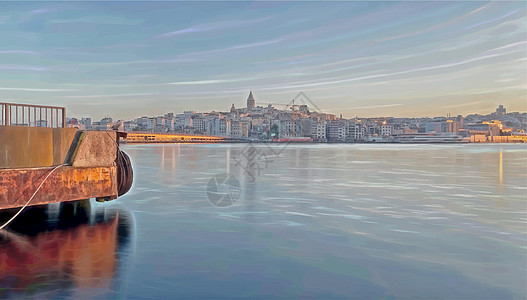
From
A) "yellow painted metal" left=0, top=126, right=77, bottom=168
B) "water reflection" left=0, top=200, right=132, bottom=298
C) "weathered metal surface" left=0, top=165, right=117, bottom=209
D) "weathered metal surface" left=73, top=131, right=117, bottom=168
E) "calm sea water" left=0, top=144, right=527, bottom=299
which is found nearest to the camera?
"water reflection" left=0, top=200, right=132, bottom=298

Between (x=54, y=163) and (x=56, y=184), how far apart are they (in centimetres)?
108

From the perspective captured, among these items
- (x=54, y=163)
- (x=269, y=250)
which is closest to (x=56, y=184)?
(x=54, y=163)

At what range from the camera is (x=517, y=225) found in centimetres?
1395

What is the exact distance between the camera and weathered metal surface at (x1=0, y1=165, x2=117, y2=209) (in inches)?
482

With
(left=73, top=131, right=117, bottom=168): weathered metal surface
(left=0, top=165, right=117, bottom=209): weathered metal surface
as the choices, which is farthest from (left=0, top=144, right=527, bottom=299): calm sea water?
(left=73, top=131, right=117, bottom=168): weathered metal surface

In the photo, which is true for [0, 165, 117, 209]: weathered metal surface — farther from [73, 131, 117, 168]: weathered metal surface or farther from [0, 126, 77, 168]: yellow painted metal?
[0, 126, 77, 168]: yellow painted metal

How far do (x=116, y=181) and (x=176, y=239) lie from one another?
4951mm

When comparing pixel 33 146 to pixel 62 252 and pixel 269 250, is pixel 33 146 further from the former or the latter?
pixel 269 250

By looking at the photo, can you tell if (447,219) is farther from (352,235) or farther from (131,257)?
(131,257)

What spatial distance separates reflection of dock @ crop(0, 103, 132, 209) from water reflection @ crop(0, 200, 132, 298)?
3.12 ft

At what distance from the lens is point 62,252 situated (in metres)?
10.0

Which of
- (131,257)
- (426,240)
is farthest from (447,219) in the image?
(131,257)

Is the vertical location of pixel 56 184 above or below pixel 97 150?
below

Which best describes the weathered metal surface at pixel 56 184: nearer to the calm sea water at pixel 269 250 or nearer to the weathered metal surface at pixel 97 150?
the weathered metal surface at pixel 97 150
